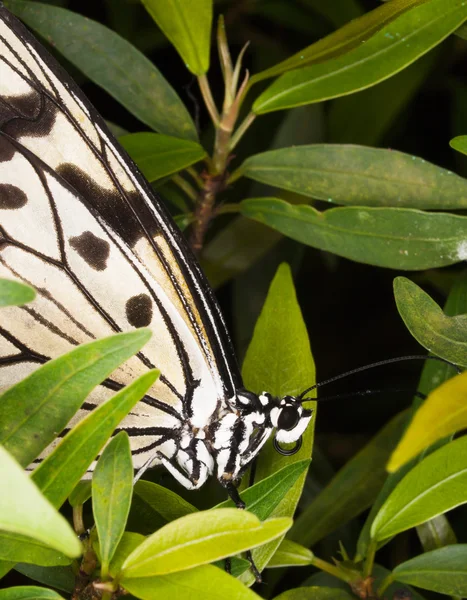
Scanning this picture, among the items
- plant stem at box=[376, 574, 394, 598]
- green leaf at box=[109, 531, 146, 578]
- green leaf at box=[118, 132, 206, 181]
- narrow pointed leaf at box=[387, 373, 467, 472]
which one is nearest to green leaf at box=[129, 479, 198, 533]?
green leaf at box=[109, 531, 146, 578]

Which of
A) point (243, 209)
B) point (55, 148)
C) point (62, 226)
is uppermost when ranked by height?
point (55, 148)

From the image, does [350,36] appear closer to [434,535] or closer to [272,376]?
Result: [272,376]

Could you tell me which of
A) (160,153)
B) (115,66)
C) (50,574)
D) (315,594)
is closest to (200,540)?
(50,574)

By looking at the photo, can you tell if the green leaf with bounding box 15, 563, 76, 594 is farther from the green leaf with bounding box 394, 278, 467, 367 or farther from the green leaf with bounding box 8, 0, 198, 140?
the green leaf with bounding box 8, 0, 198, 140

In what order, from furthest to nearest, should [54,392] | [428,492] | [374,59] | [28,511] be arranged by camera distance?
[374,59] → [428,492] → [54,392] → [28,511]

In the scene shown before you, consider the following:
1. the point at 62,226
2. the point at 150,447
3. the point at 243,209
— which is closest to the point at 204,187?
the point at 243,209

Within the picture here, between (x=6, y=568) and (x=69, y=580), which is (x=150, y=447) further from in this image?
(x=6, y=568)

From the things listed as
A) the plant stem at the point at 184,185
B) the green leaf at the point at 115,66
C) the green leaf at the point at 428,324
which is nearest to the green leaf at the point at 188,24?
the green leaf at the point at 115,66
